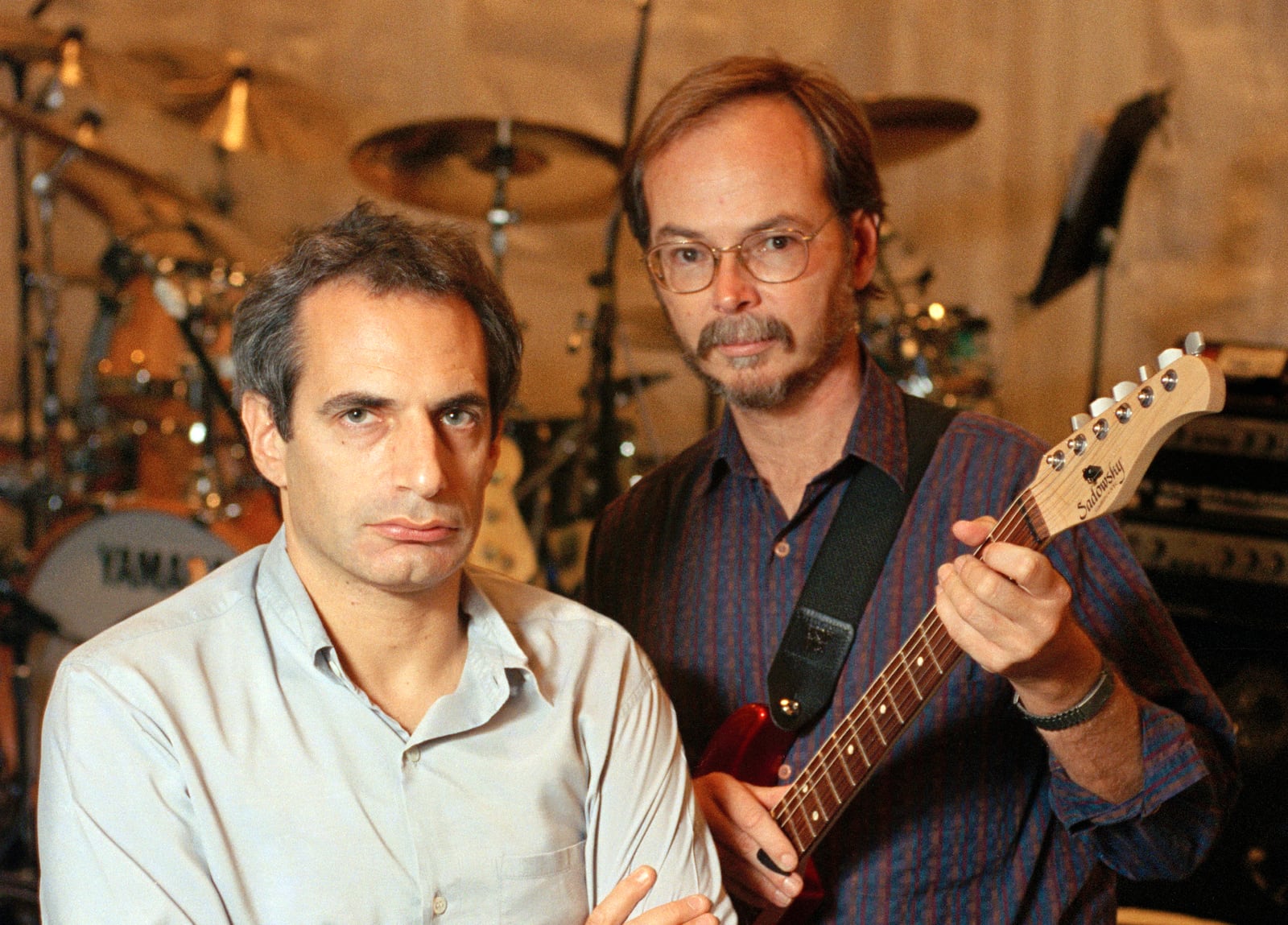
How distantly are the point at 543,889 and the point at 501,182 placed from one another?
9.35 ft

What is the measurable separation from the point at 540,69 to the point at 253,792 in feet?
15.4

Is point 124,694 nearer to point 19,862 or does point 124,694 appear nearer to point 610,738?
point 610,738

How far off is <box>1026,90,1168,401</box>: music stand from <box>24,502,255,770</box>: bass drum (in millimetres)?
2964

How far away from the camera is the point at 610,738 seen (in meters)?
1.67

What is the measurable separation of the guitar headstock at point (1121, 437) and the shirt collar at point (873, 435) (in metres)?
0.44

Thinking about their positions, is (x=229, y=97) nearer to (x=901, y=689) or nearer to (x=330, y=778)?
(x=330, y=778)

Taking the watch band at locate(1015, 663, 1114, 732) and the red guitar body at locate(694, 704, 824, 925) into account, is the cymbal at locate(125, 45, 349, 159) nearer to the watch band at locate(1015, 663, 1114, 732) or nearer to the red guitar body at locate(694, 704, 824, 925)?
the red guitar body at locate(694, 704, 824, 925)

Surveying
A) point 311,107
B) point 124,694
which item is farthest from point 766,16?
point 124,694

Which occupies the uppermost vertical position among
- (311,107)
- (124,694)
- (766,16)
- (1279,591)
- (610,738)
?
(766,16)

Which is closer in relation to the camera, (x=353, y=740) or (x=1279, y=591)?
(x=353, y=740)

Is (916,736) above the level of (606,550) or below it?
below

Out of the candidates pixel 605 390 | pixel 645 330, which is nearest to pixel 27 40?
pixel 605 390

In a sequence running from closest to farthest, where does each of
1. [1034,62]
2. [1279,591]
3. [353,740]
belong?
1. [353,740]
2. [1279,591]
3. [1034,62]

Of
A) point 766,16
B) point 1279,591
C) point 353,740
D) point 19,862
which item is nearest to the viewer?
point 353,740
